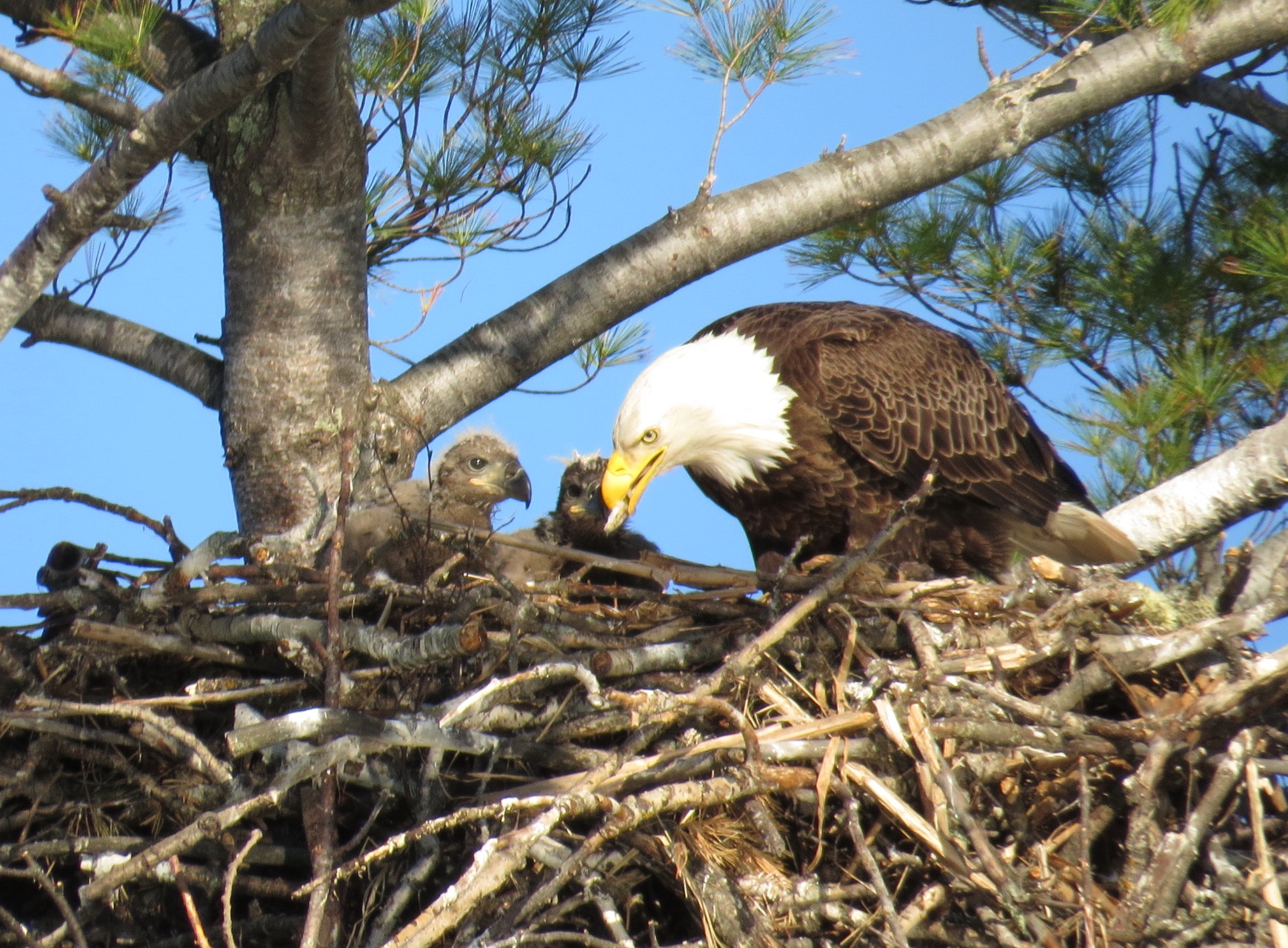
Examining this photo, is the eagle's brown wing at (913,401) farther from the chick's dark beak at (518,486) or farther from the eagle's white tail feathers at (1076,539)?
the chick's dark beak at (518,486)

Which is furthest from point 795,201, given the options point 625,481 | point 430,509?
point 430,509

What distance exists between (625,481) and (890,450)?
690 millimetres

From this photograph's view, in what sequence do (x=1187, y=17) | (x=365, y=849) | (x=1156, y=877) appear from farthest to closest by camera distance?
1. (x=1187, y=17)
2. (x=365, y=849)
3. (x=1156, y=877)

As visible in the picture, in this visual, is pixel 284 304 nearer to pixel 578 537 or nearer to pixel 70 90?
pixel 70 90

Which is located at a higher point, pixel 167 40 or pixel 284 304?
pixel 167 40

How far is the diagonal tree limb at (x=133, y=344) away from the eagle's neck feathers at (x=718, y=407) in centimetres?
141

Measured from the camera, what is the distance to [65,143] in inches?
186

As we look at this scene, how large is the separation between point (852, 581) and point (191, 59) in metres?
2.40

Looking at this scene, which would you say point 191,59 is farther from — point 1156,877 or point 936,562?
point 1156,877

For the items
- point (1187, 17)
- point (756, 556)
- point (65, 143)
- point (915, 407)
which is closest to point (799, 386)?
point (915, 407)

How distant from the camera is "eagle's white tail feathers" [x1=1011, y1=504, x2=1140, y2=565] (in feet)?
13.8

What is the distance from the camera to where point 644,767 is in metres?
2.80

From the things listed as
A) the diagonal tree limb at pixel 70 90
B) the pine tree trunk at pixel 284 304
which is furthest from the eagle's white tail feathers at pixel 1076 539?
the diagonal tree limb at pixel 70 90

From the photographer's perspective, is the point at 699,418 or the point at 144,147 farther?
the point at 699,418
